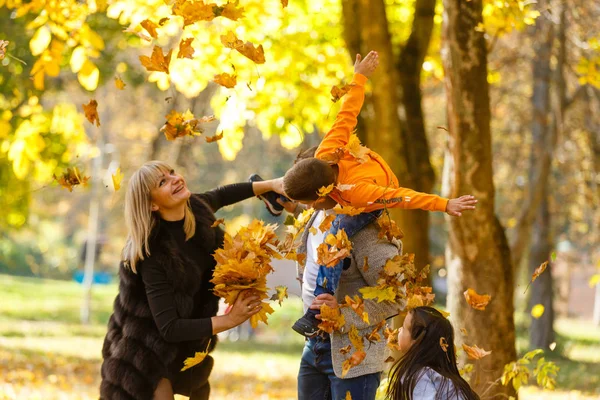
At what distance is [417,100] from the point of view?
848 centimetres

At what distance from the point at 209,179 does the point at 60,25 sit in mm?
34268

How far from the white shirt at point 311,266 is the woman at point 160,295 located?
38cm

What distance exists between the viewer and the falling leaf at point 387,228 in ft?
12.7

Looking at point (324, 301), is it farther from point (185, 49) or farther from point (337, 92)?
point (185, 49)

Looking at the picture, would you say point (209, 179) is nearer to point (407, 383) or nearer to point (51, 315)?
point (51, 315)

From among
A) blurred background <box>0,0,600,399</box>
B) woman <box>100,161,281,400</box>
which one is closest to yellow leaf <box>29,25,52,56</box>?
blurred background <box>0,0,600,399</box>

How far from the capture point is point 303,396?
13.3 ft

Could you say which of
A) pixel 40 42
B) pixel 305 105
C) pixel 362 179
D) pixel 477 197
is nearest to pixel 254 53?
pixel 362 179

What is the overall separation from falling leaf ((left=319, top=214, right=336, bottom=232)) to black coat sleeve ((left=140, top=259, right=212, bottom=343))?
68 centimetres

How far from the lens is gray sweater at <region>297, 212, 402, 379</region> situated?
3.86m

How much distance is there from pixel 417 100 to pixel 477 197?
2804mm

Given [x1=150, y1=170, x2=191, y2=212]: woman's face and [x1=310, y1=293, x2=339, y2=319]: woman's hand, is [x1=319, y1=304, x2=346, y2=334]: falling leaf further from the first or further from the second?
[x1=150, y1=170, x2=191, y2=212]: woman's face

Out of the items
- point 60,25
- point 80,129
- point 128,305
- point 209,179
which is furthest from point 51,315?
point 128,305

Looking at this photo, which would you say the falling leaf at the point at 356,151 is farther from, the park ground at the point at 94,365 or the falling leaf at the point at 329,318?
the park ground at the point at 94,365
